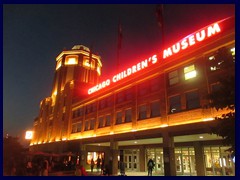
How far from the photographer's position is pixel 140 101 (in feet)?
84.8

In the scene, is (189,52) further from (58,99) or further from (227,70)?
(58,99)

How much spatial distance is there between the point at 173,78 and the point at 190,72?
2070 mm

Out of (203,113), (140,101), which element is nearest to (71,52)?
(140,101)

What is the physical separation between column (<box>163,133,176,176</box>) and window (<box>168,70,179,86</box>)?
5.40 m

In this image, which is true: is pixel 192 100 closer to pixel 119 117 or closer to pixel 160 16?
pixel 119 117

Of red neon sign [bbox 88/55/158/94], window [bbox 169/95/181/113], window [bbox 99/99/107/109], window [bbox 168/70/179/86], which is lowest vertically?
window [bbox 169/95/181/113]

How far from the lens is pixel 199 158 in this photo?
22656 millimetres

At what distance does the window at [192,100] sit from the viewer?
789 inches

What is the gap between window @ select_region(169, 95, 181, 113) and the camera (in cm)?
2162

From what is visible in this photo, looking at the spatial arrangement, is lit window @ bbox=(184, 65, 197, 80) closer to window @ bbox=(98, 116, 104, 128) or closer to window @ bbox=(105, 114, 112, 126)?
window @ bbox=(105, 114, 112, 126)

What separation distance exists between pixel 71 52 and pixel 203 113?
42.4 metres

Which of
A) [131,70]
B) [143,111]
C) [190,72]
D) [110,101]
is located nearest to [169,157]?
[143,111]

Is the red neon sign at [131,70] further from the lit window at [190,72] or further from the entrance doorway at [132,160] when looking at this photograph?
the entrance doorway at [132,160]

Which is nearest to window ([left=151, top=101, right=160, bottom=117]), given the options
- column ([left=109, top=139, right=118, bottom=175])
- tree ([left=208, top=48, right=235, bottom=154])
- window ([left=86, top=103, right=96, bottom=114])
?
column ([left=109, top=139, right=118, bottom=175])
